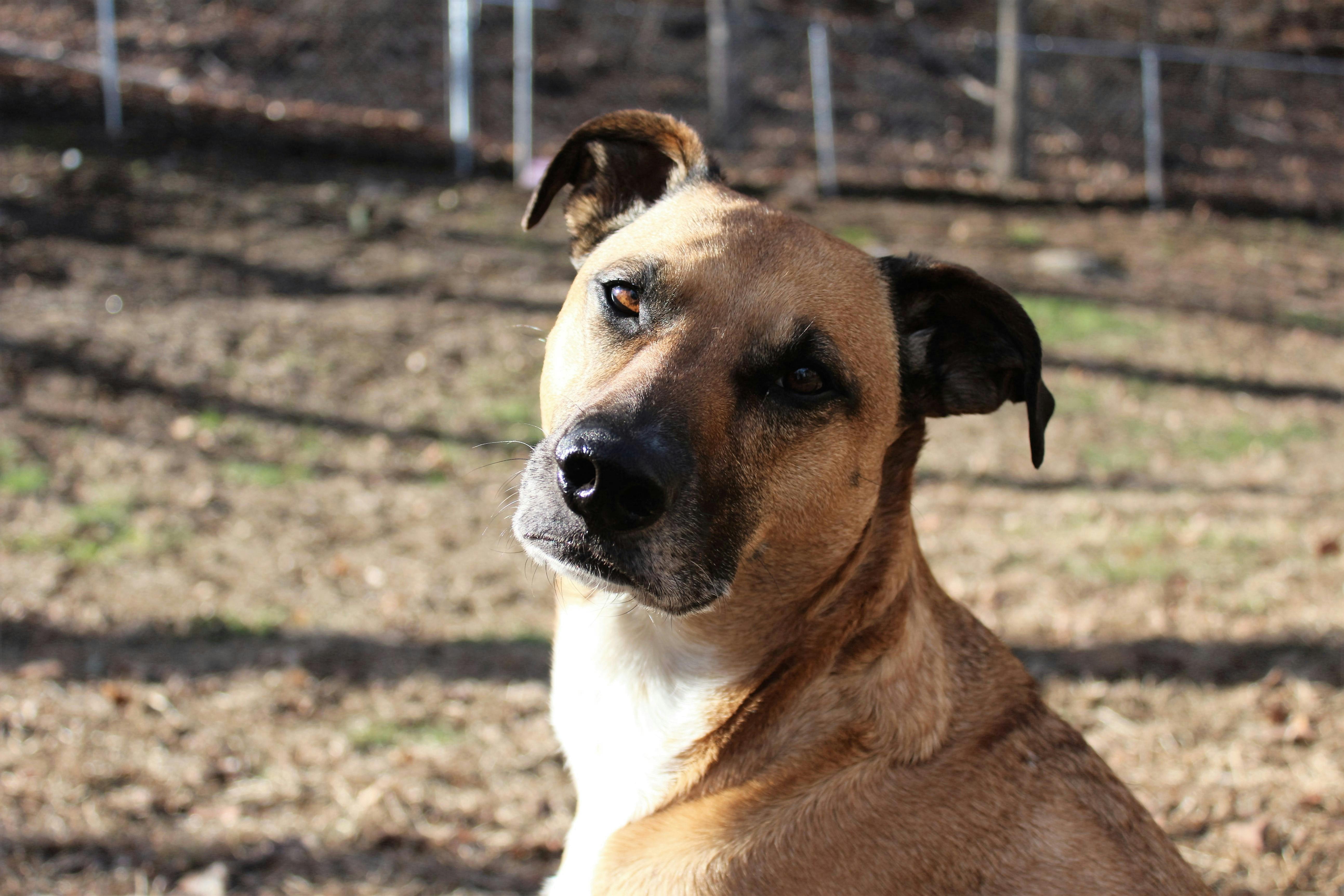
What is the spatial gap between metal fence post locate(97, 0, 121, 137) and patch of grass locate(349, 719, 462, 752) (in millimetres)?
9303

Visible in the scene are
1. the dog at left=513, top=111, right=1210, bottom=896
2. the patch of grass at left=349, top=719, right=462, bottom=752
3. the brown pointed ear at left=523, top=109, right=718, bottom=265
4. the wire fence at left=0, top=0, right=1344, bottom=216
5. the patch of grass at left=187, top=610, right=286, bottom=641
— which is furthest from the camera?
the wire fence at left=0, top=0, right=1344, bottom=216

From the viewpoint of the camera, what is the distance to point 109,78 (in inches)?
448

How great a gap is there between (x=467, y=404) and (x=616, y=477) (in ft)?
17.4

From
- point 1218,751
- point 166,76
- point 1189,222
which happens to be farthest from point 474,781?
point 1189,222

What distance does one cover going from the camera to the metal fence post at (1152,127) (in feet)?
44.5

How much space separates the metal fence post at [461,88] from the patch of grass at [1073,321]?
626 cm

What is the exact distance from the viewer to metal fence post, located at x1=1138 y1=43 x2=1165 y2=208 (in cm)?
1357

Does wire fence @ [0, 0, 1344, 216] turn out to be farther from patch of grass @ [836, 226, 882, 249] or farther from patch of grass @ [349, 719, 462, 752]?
patch of grass @ [349, 719, 462, 752]

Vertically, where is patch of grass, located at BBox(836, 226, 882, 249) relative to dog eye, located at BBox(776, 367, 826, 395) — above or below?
below

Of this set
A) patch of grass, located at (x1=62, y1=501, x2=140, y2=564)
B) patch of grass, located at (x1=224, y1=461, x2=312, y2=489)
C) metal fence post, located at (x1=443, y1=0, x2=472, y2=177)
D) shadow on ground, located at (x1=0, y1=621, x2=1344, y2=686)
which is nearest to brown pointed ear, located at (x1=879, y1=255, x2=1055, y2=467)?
shadow on ground, located at (x1=0, y1=621, x2=1344, y2=686)

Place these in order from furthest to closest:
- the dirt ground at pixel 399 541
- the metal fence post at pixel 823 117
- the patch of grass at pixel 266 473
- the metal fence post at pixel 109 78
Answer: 1. the metal fence post at pixel 823 117
2. the metal fence post at pixel 109 78
3. the patch of grass at pixel 266 473
4. the dirt ground at pixel 399 541

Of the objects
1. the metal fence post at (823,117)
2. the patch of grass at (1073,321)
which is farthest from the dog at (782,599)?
the metal fence post at (823,117)

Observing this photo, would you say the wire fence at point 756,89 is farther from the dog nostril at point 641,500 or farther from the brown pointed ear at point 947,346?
the dog nostril at point 641,500

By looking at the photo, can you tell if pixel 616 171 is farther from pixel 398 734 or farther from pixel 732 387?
pixel 398 734
